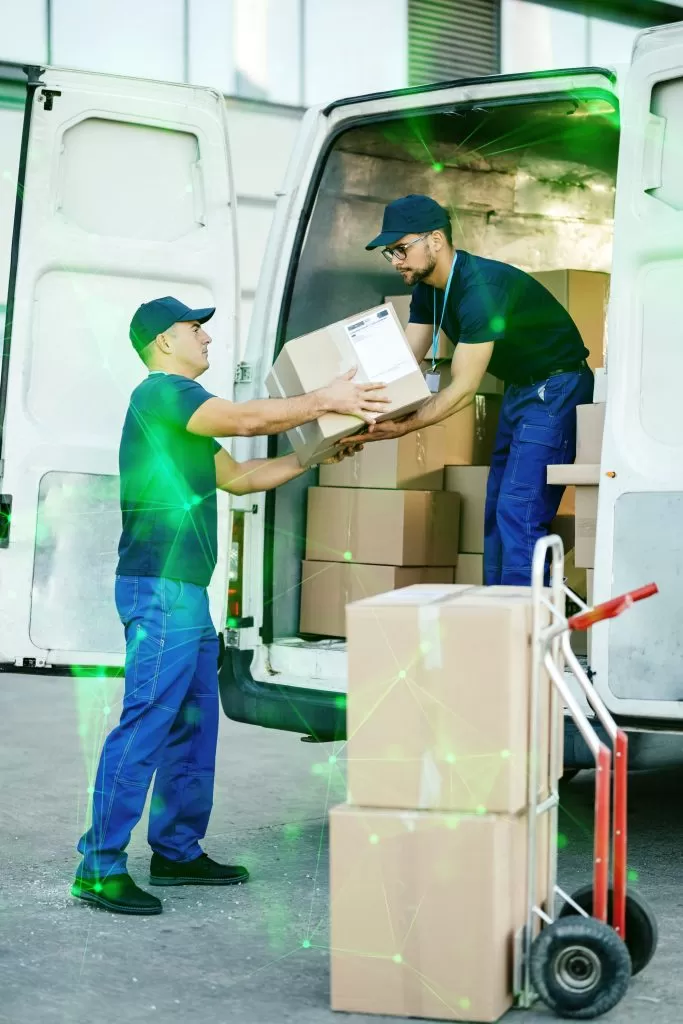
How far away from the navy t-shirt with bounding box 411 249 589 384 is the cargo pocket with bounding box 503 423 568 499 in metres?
0.26

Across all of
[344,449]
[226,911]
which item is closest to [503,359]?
[344,449]

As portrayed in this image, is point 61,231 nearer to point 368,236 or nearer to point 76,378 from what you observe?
point 76,378

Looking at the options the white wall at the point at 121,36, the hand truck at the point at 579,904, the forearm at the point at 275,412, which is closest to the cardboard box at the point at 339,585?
the forearm at the point at 275,412

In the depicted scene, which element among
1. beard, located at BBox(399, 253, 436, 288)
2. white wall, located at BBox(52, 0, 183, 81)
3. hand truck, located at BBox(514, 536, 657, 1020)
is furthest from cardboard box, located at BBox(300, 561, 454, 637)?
white wall, located at BBox(52, 0, 183, 81)

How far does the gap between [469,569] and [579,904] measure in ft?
7.18

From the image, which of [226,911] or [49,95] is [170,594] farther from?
[49,95]

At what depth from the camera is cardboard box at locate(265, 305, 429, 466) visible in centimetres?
445

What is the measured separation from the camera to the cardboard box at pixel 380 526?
5.44 meters

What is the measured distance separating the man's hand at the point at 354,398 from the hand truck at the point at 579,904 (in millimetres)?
992

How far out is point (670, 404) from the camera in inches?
167

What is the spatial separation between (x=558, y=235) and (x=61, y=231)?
2516 mm

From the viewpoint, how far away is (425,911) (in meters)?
3.34

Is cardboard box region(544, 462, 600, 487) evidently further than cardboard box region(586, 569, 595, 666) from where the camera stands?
Yes

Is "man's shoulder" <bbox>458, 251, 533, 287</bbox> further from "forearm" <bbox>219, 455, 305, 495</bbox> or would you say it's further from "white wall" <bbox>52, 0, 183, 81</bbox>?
"white wall" <bbox>52, 0, 183, 81</bbox>
